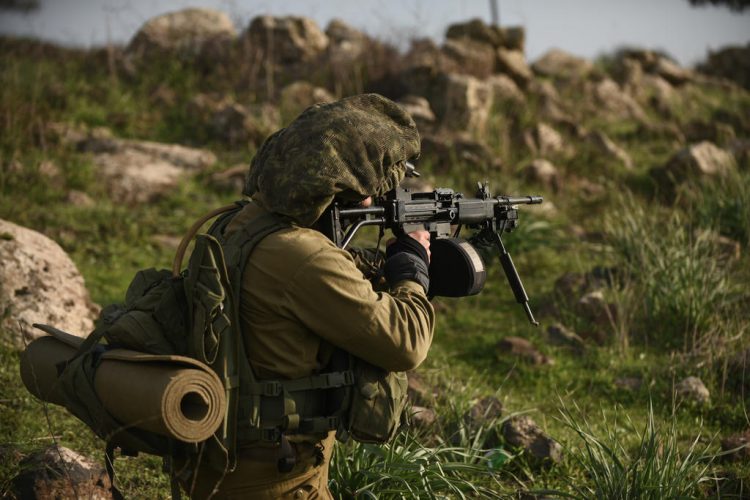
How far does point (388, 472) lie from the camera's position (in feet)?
12.2

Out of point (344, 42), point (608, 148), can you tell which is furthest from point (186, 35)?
point (608, 148)

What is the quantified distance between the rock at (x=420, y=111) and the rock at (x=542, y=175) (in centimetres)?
138

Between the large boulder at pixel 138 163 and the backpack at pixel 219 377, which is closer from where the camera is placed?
the backpack at pixel 219 377

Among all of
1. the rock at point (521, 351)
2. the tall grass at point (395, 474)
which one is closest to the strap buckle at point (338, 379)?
the tall grass at point (395, 474)

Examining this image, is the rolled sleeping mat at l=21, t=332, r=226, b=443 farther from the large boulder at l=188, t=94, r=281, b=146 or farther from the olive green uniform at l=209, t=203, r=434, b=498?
the large boulder at l=188, t=94, r=281, b=146

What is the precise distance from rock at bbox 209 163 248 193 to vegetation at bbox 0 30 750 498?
4.2 inches

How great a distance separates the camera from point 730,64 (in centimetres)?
1731

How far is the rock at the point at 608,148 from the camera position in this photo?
1103cm

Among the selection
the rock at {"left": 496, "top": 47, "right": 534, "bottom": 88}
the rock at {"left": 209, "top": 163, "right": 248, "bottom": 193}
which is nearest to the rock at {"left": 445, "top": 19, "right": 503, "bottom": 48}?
the rock at {"left": 496, "top": 47, "right": 534, "bottom": 88}

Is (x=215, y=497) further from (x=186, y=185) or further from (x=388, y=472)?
(x=186, y=185)

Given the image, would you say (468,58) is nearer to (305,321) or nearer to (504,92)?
(504,92)

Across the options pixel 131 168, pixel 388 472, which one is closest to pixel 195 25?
pixel 131 168

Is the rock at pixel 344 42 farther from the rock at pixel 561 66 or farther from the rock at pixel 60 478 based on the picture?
the rock at pixel 60 478

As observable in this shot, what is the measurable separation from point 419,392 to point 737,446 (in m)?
1.66
